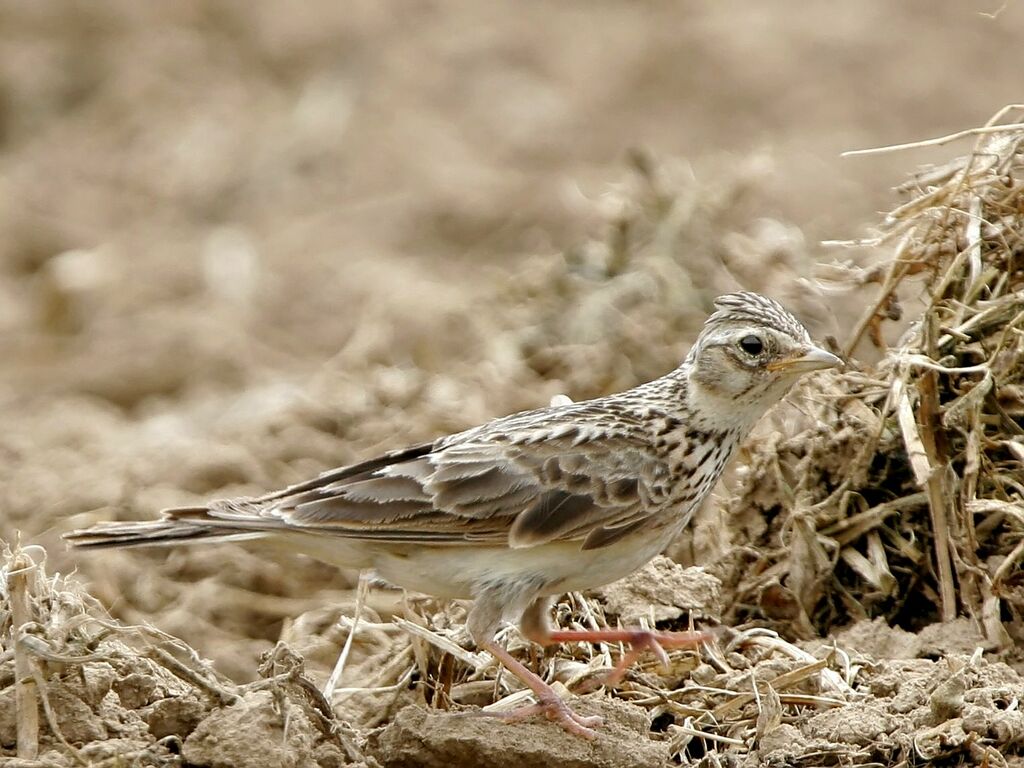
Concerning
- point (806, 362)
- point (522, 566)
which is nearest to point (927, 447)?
point (806, 362)

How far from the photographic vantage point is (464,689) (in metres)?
5.47

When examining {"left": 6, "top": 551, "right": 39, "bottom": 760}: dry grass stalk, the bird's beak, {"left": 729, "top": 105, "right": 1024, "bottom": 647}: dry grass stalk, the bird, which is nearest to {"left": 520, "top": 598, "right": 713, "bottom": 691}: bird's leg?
the bird

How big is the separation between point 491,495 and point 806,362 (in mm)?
1001

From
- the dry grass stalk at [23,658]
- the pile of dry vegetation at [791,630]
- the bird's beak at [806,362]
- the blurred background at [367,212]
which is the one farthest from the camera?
the blurred background at [367,212]

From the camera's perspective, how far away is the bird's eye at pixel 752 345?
5.48 metres

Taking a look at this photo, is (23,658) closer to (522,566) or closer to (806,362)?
(522,566)

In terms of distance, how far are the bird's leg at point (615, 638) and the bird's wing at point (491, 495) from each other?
258mm

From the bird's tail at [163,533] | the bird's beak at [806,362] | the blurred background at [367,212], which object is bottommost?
the blurred background at [367,212]

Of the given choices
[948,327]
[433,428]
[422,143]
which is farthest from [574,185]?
[948,327]

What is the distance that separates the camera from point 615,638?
206 inches

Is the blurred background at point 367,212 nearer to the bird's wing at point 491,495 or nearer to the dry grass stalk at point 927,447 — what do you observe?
the bird's wing at point 491,495

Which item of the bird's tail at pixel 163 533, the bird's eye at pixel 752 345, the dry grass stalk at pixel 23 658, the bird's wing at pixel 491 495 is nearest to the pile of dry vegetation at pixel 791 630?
the dry grass stalk at pixel 23 658

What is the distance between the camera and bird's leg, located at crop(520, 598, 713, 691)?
5.23 metres

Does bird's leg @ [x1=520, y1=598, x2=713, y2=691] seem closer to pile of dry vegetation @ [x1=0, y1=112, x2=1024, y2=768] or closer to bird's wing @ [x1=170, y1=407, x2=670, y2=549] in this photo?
pile of dry vegetation @ [x1=0, y1=112, x2=1024, y2=768]
